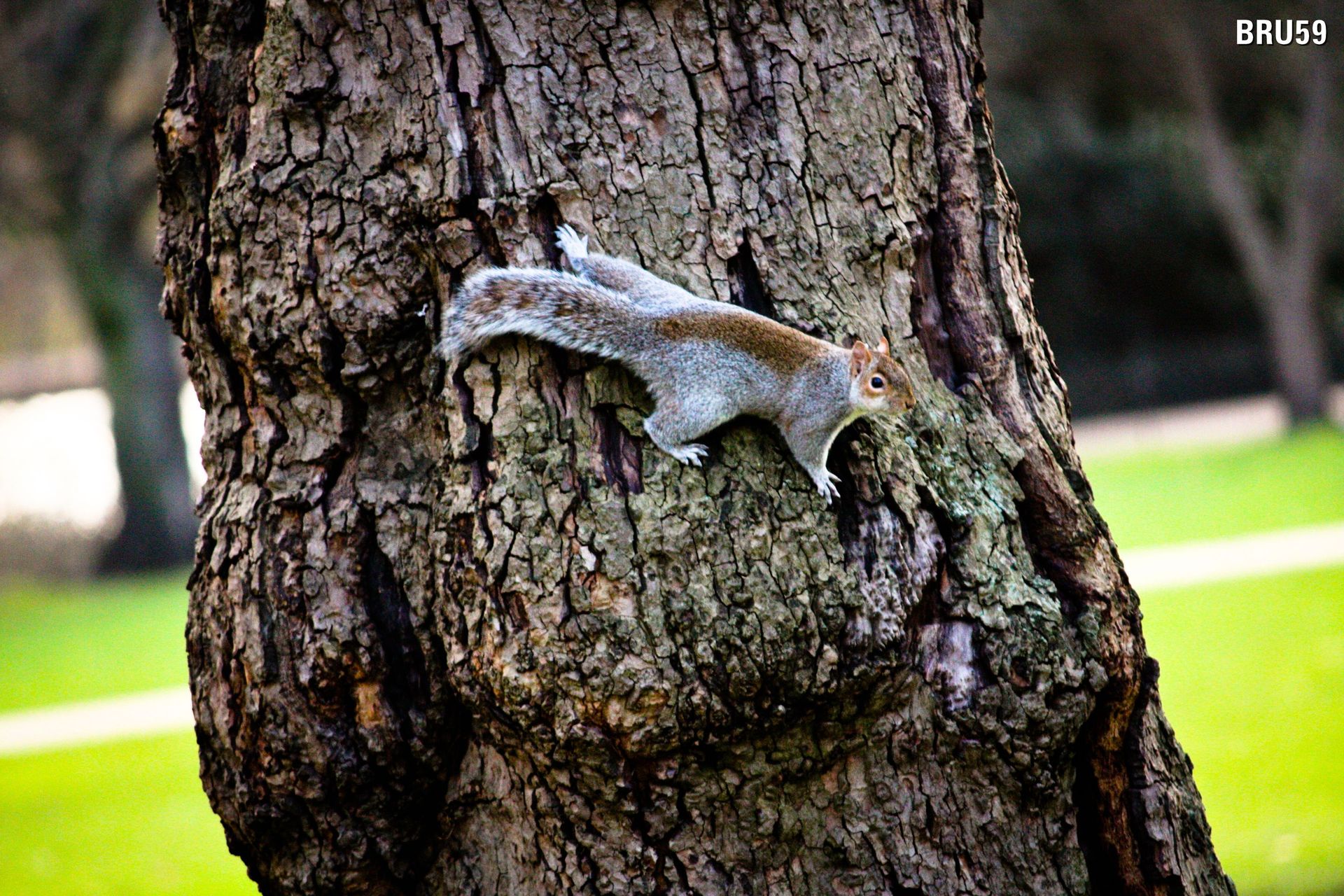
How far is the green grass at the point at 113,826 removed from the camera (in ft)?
12.8

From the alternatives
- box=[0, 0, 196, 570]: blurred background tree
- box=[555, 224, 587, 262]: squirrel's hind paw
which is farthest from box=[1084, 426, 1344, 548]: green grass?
box=[0, 0, 196, 570]: blurred background tree

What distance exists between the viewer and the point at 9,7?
1098 centimetres

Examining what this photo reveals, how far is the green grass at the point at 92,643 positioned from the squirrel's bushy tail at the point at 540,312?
4.70 metres

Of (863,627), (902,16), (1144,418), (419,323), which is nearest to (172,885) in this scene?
(419,323)

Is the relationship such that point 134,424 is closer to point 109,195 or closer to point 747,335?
point 109,195

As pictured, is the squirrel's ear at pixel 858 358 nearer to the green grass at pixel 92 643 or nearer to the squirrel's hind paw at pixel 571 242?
the squirrel's hind paw at pixel 571 242

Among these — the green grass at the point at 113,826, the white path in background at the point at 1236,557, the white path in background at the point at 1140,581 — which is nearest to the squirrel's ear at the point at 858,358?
the green grass at the point at 113,826

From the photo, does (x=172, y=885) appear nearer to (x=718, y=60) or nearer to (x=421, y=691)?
(x=421, y=691)

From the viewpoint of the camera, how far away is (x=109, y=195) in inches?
454

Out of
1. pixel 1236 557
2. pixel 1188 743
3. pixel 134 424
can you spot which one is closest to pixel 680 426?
pixel 1188 743

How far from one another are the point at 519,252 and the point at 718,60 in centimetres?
42

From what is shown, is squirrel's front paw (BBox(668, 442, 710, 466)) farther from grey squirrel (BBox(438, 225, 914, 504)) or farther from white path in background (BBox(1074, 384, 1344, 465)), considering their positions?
white path in background (BBox(1074, 384, 1344, 465))

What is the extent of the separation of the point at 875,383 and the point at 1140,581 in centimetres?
510

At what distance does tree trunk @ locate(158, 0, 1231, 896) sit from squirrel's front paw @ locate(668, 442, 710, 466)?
2 centimetres
